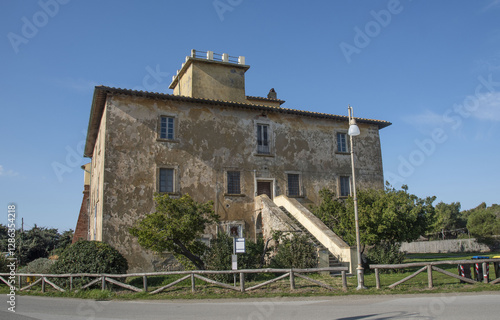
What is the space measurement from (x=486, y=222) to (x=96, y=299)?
147 ft

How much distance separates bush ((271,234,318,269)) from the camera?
16391 millimetres

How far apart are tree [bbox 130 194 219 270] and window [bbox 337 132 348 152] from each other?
1167 cm

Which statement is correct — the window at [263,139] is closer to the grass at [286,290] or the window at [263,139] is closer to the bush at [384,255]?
the bush at [384,255]

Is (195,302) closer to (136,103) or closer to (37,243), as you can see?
(136,103)

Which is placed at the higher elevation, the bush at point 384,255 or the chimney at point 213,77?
the chimney at point 213,77

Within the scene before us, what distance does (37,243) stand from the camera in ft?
102

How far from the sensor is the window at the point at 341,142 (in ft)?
82.9

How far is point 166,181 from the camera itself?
2061 centimetres

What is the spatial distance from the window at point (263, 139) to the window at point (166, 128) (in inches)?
195

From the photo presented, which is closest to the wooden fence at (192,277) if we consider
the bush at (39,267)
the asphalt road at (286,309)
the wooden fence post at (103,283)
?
the wooden fence post at (103,283)

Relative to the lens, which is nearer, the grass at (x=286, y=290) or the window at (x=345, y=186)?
the grass at (x=286, y=290)

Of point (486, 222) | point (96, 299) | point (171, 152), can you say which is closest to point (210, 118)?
point (171, 152)

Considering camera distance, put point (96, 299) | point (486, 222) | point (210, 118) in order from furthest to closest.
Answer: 1. point (486, 222)
2. point (210, 118)
3. point (96, 299)

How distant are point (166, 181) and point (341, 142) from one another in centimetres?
1122
